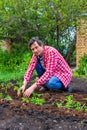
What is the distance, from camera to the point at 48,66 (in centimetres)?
738

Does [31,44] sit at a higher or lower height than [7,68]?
higher

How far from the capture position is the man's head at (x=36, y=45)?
7.27 m

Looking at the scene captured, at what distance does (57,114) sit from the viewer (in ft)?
18.5

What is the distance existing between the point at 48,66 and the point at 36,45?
410 mm

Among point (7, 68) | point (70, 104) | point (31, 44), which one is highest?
point (31, 44)

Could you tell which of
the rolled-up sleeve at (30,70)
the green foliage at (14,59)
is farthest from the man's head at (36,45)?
the green foliage at (14,59)

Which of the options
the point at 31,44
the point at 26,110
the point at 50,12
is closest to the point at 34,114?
the point at 26,110

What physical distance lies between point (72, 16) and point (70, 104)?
800 centimetres

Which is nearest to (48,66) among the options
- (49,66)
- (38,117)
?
(49,66)

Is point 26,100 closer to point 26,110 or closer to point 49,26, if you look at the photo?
point 26,110

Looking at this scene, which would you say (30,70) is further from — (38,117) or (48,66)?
(38,117)

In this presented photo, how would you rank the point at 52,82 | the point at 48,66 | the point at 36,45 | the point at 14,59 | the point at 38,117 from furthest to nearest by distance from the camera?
the point at 14,59, the point at 52,82, the point at 48,66, the point at 36,45, the point at 38,117

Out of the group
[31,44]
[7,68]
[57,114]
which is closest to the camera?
[57,114]

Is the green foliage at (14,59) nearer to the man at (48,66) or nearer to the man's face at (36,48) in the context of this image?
the man at (48,66)
